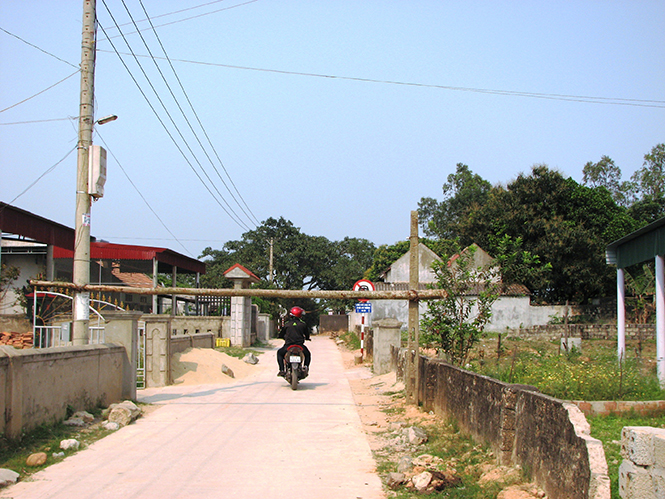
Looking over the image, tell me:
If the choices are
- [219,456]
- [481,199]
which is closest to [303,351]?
[219,456]

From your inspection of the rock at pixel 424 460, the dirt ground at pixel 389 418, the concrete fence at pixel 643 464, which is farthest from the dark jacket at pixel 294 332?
the concrete fence at pixel 643 464

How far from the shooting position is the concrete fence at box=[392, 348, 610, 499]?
377 cm

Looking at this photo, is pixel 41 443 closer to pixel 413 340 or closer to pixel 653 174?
pixel 413 340

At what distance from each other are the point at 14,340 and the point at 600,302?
2989 cm

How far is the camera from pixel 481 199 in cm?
5206

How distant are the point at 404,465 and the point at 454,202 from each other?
50.0 metres

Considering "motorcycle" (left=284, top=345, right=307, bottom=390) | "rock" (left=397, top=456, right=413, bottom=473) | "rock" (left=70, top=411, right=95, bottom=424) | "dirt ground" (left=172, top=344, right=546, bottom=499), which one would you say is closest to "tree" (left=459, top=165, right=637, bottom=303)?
"dirt ground" (left=172, top=344, right=546, bottom=499)

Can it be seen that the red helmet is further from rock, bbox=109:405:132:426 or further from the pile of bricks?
the pile of bricks

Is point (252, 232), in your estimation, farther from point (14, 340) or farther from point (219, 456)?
point (219, 456)

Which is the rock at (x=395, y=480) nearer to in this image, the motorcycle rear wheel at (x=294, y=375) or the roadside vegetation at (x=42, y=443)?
the roadside vegetation at (x=42, y=443)

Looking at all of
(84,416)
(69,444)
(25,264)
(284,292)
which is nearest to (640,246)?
(284,292)

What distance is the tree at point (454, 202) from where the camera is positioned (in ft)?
173

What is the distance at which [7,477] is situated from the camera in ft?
17.7

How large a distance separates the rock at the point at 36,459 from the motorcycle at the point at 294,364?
670 cm
